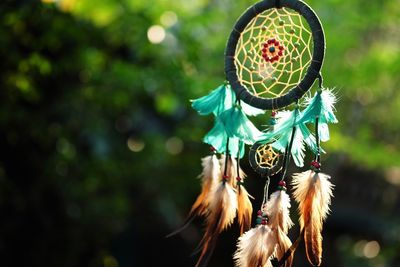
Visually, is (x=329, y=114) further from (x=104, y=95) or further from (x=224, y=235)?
(x=224, y=235)

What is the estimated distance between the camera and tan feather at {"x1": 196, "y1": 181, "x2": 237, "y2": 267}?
212 centimetres

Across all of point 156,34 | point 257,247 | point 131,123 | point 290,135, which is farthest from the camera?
point 131,123

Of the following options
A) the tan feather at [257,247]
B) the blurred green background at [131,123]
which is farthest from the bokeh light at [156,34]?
the tan feather at [257,247]

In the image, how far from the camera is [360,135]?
5.77 m

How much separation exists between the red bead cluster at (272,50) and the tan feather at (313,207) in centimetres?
45

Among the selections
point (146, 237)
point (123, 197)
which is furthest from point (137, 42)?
point (146, 237)

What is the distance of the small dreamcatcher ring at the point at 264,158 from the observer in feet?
7.00

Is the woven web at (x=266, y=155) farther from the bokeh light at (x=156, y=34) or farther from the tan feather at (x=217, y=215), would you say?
the bokeh light at (x=156, y=34)

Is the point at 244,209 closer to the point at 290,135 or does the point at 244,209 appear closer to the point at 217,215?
the point at 217,215

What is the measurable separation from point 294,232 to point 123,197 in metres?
1.90

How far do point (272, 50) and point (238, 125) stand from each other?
0.99ft

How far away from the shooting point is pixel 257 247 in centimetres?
191

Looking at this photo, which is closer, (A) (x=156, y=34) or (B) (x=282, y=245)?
(B) (x=282, y=245)

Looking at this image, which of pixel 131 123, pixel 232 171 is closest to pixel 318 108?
pixel 232 171
